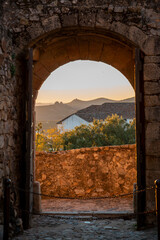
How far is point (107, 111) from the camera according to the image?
30.4 metres

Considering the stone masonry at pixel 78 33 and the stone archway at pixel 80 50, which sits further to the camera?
the stone archway at pixel 80 50

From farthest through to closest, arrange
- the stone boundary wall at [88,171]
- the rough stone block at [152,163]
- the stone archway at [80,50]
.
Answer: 1. the stone boundary wall at [88,171]
2. the stone archway at [80,50]
3. the rough stone block at [152,163]

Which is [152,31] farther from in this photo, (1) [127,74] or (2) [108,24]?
(1) [127,74]

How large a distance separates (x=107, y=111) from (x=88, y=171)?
23326mm

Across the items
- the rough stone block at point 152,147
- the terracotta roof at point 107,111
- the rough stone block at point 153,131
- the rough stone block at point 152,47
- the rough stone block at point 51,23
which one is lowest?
the rough stone block at point 152,147

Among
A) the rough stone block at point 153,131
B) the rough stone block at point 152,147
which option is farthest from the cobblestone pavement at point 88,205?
the rough stone block at point 153,131

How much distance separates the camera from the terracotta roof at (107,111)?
97.5ft

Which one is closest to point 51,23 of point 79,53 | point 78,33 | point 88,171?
point 78,33

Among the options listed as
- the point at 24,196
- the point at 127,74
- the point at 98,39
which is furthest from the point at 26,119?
the point at 127,74

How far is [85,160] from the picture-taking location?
7523mm

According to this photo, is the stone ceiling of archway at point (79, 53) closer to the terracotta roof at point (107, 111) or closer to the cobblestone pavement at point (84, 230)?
the cobblestone pavement at point (84, 230)

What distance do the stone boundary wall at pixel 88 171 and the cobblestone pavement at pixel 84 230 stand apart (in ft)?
7.30

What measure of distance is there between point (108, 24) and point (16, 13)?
164 cm

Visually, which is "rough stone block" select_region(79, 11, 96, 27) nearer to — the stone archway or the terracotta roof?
the stone archway
